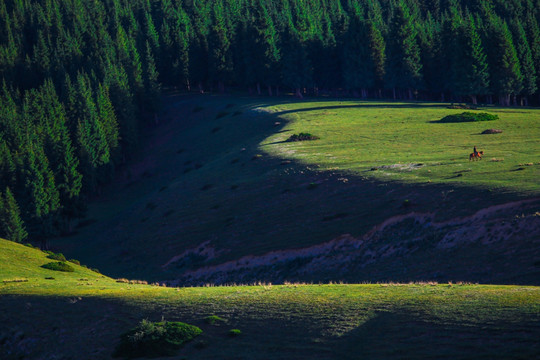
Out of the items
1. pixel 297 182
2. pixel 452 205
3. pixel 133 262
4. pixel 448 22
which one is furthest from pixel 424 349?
pixel 448 22

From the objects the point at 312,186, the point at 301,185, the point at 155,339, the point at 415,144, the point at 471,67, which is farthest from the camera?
the point at 471,67

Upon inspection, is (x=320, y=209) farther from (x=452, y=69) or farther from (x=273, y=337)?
(x=452, y=69)

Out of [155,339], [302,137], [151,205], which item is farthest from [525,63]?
[155,339]

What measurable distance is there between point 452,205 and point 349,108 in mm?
73450

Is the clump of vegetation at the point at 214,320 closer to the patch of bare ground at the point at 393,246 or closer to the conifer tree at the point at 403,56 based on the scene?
the patch of bare ground at the point at 393,246

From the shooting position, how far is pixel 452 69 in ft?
427

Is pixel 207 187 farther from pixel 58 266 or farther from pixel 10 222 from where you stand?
pixel 58 266

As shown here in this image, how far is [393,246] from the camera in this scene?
165 ft

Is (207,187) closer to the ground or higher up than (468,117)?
closer to the ground

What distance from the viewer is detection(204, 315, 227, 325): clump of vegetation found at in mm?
30288

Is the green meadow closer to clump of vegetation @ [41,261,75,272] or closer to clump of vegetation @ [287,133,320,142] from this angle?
clump of vegetation @ [41,261,75,272]

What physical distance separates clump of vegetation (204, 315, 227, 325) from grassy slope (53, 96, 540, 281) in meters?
19.6

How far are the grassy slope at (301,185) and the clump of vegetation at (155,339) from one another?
21912 mm

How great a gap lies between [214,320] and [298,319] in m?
4.62
